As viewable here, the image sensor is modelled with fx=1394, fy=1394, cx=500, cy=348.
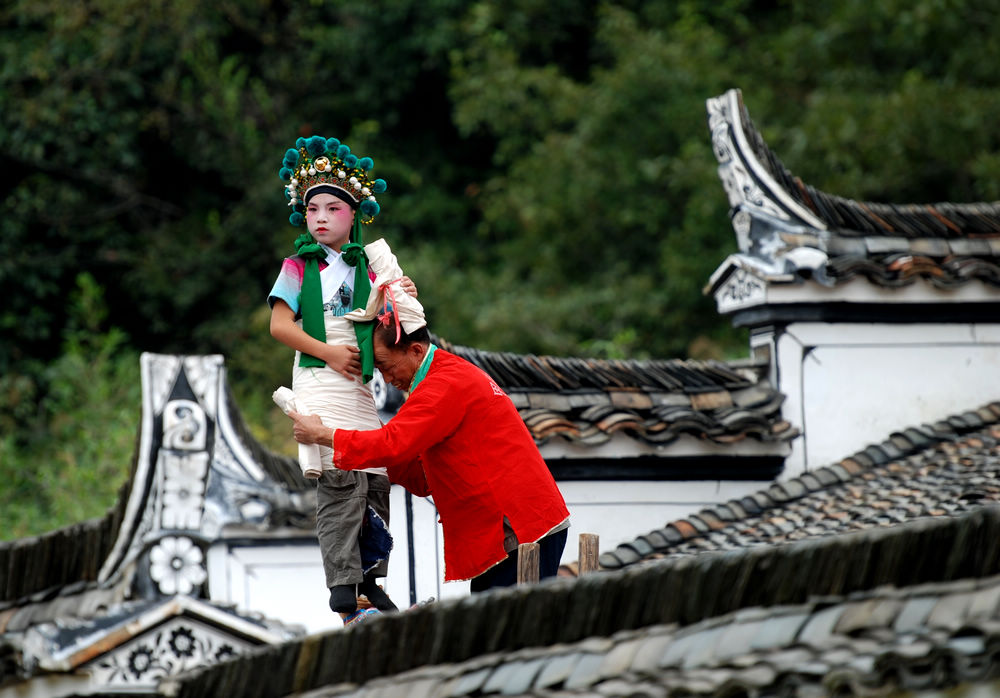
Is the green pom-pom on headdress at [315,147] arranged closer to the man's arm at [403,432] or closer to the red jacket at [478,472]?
the red jacket at [478,472]

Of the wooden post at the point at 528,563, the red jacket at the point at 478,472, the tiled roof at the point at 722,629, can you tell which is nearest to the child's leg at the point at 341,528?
the red jacket at the point at 478,472

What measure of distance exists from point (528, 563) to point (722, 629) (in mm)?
1693

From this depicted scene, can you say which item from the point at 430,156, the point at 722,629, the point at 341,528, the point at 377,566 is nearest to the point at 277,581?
the point at 377,566

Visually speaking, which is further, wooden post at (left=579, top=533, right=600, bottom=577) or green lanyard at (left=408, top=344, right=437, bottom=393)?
green lanyard at (left=408, top=344, right=437, bottom=393)

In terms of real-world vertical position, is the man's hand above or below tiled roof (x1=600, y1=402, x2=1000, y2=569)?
above

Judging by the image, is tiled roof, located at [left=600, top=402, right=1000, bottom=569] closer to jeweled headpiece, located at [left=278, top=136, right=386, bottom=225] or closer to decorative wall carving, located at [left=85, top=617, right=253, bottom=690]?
decorative wall carving, located at [left=85, top=617, right=253, bottom=690]

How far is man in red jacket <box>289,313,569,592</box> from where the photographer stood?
16.9 ft

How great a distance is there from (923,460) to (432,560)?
291 cm

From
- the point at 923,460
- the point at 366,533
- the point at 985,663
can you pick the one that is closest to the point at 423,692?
the point at 985,663

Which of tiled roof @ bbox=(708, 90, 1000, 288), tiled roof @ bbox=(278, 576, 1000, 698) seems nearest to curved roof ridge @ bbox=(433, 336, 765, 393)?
tiled roof @ bbox=(708, 90, 1000, 288)

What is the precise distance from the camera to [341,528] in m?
5.38

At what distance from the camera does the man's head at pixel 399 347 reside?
530 centimetres

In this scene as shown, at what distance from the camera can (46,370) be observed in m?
19.2

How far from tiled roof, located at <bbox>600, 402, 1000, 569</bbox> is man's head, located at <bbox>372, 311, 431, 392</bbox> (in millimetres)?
2518
